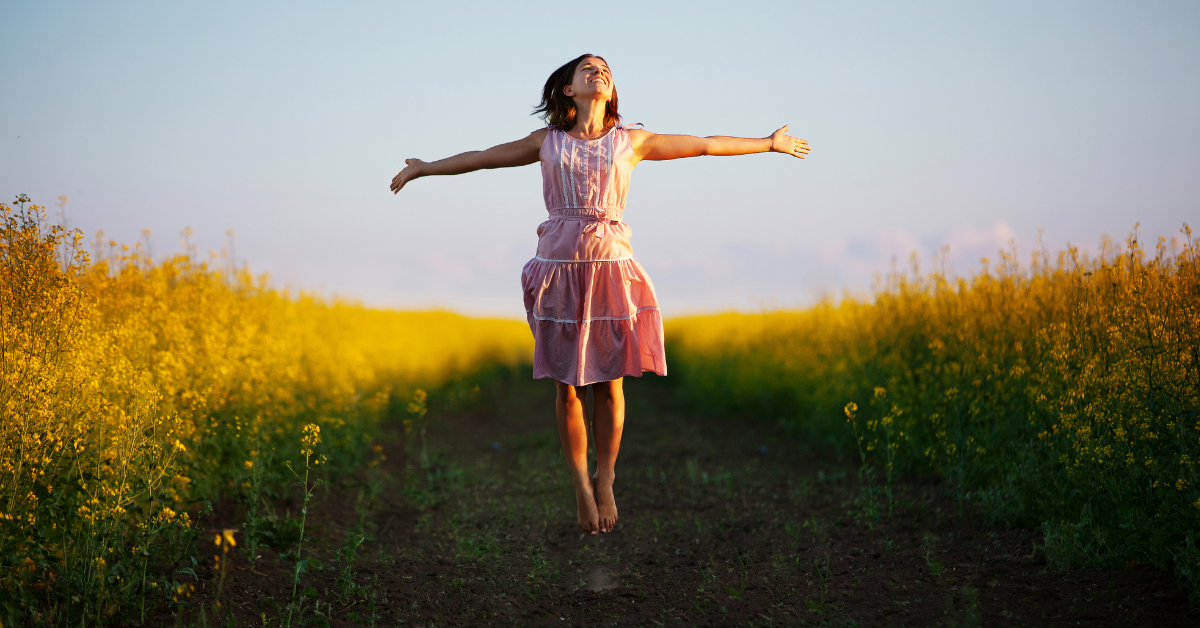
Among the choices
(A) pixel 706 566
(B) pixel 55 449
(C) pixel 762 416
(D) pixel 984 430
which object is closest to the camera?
(B) pixel 55 449

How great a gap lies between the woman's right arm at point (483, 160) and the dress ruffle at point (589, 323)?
0.55 meters

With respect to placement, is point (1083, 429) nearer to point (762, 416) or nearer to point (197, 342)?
point (197, 342)

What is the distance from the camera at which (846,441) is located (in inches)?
271

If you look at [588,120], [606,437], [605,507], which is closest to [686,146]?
[588,120]

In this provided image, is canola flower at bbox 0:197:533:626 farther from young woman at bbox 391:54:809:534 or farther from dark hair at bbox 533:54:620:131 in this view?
dark hair at bbox 533:54:620:131

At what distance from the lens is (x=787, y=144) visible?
13.0 ft

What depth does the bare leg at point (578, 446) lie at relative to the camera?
12.4ft

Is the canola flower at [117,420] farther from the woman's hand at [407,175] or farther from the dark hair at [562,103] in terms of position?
the dark hair at [562,103]

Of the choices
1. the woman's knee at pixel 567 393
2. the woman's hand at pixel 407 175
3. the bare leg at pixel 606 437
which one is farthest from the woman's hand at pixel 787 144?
the woman's hand at pixel 407 175

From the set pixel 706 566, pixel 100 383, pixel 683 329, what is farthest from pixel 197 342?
pixel 683 329

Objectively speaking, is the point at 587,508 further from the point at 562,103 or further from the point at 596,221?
the point at 562,103

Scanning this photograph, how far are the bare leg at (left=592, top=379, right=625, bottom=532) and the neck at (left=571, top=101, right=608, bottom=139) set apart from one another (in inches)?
47.9

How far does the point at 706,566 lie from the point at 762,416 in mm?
5977

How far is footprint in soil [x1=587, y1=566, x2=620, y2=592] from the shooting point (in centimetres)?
365
